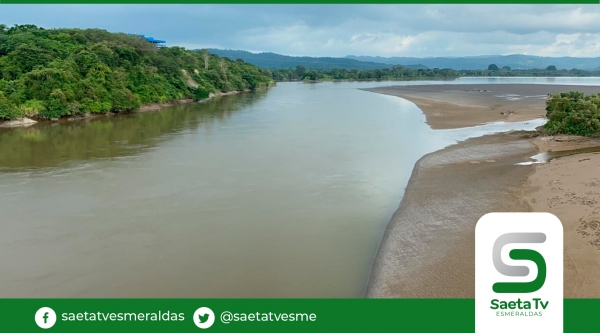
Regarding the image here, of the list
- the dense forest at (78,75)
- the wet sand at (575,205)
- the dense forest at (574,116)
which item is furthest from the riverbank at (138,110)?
the dense forest at (574,116)

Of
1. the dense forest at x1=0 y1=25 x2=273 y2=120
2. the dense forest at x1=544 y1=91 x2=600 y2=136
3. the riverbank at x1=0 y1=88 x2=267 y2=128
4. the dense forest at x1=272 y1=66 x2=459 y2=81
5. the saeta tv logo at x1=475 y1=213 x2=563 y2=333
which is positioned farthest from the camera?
the dense forest at x1=272 y1=66 x2=459 y2=81

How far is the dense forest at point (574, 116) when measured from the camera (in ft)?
58.7

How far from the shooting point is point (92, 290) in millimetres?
7484

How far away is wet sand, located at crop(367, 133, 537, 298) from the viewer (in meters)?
7.18

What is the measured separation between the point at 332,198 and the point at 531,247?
6.58 m

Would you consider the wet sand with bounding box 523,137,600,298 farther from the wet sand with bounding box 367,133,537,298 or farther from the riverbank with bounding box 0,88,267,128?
the riverbank with bounding box 0,88,267,128

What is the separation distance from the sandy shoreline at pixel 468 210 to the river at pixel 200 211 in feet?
2.00

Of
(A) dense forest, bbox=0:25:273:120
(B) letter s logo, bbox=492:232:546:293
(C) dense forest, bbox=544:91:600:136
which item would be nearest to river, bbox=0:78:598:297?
(B) letter s logo, bbox=492:232:546:293

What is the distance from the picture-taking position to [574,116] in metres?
18.0

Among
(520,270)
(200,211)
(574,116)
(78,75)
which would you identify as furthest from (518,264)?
(78,75)

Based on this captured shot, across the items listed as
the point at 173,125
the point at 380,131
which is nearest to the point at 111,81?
the point at 173,125

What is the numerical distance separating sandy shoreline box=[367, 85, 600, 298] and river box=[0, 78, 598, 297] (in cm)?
61

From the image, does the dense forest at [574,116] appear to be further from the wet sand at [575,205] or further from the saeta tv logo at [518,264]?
the saeta tv logo at [518,264]

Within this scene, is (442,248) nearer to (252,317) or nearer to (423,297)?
(423,297)
